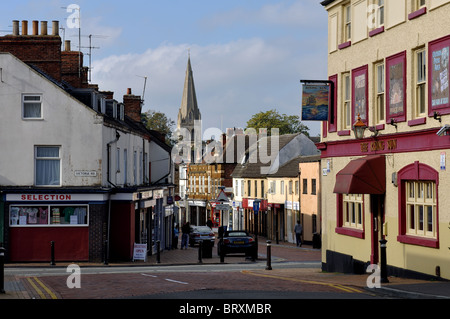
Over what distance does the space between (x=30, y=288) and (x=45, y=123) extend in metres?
17.2

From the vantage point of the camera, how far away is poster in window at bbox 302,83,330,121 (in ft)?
86.2

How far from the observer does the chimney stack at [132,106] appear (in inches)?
2163

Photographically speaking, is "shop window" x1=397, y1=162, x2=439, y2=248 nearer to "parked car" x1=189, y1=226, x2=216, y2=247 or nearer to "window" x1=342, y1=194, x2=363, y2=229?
"window" x1=342, y1=194, x2=363, y2=229

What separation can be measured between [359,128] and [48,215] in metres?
16.8

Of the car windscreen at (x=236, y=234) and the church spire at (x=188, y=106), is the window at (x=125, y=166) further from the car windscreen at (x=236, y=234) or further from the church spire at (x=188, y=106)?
the church spire at (x=188, y=106)

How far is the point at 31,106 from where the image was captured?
34.9 meters

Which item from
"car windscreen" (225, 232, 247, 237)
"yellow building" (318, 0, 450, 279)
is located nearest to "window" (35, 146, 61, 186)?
"car windscreen" (225, 232, 247, 237)

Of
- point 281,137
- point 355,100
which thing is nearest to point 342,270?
point 355,100

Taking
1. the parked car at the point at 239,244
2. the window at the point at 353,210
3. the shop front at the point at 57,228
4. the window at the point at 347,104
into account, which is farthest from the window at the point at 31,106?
the window at the point at 353,210

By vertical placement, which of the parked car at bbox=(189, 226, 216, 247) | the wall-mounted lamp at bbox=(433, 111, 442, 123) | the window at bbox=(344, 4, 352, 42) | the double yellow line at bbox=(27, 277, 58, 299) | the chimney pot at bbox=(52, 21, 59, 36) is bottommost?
the parked car at bbox=(189, 226, 216, 247)

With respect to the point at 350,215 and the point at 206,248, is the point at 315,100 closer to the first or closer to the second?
the point at 350,215

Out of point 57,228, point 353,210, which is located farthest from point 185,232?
point 353,210

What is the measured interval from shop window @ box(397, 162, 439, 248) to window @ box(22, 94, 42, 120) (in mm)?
19005
